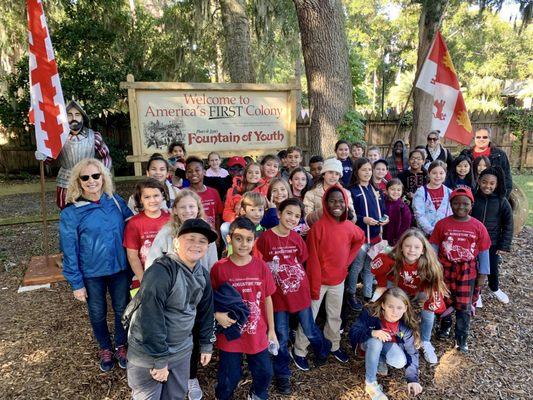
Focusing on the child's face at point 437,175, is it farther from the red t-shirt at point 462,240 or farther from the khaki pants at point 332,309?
the khaki pants at point 332,309

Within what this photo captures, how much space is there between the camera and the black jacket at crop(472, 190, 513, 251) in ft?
12.9

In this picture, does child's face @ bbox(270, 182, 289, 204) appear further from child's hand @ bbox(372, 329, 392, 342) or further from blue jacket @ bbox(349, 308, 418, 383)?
child's hand @ bbox(372, 329, 392, 342)

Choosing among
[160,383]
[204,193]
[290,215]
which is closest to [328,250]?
[290,215]

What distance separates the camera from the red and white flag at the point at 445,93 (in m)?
5.65

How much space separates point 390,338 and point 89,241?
2.36 meters

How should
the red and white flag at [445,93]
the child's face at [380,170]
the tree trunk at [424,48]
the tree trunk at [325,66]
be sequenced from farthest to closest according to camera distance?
1. the tree trunk at [424,48]
2. the red and white flag at [445,93]
3. the tree trunk at [325,66]
4. the child's face at [380,170]

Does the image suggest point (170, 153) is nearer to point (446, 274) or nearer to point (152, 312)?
point (152, 312)

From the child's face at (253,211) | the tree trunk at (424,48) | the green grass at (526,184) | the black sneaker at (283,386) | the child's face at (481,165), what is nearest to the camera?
the black sneaker at (283,386)

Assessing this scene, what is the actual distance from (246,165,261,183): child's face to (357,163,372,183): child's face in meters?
1.03

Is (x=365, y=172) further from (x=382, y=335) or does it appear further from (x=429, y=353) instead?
(x=429, y=353)

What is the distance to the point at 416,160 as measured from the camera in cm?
453

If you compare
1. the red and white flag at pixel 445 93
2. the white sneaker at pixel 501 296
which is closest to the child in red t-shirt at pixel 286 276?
the white sneaker at pixel 501 296

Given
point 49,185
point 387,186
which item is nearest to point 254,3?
point 49,185

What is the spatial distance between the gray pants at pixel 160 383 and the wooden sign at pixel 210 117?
11.2ft
